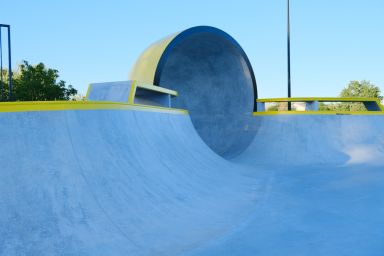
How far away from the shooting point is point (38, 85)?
32.8 metres

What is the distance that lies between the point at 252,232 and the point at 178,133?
6.61 metres

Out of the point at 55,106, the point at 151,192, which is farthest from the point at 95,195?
the point at 55,106

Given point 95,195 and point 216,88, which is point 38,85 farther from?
point 95,195

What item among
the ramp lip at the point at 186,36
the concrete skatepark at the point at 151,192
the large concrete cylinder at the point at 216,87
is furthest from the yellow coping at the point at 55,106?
the large concrete cylinder at the point at 216,87

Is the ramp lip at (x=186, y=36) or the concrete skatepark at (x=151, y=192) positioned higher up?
the ramp lip at (x=186, y=36)

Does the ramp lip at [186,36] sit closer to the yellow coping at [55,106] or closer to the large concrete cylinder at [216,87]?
the large concrete cylinder at [216,87]

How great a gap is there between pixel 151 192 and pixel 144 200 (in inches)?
17.9

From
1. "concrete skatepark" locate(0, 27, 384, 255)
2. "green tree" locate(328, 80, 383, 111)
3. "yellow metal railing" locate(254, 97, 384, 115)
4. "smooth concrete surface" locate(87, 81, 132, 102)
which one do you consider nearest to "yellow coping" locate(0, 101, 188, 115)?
"concrete skatepark" locate(0, 27, 384, 255)

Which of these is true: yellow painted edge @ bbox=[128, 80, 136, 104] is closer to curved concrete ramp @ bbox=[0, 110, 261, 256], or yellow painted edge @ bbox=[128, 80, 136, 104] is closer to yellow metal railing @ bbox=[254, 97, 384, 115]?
curved concrete ramp @ bbox=[0, 110, 261, 256]

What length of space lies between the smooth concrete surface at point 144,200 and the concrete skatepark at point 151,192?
2 centimetres

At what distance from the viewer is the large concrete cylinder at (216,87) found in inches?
746

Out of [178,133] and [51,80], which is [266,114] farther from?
[51,80]

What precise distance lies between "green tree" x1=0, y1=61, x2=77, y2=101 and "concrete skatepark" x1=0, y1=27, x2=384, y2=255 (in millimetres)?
22934

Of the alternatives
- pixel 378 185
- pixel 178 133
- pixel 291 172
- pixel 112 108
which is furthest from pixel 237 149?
pixel 112 108
